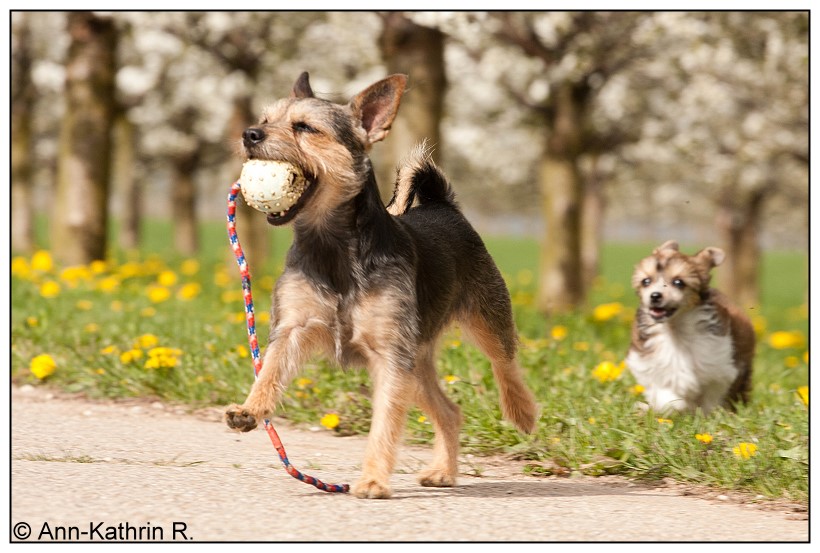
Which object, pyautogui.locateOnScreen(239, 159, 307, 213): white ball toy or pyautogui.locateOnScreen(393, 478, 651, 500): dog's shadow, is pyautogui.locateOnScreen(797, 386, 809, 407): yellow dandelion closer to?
pyautogui.locateOnScreen(393, 478, 651, 500): dog's shadow

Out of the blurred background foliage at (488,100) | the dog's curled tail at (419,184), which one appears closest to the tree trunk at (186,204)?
the blurred background foliage at (488,100)

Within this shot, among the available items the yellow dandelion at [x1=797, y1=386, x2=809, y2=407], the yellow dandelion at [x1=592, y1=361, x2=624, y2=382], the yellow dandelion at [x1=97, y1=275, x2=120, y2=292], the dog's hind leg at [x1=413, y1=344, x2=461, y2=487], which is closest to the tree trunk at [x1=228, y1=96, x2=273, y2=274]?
the yellow dandelion at [x1=97, y1=275, x2=120, y2=292]

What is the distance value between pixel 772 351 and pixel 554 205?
3.86 m

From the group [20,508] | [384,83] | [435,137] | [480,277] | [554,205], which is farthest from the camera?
[554,205]

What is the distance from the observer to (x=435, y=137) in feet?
38.9

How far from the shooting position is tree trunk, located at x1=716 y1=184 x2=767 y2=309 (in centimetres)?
1988

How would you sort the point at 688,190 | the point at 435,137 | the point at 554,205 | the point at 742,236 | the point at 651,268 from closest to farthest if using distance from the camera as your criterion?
the point at 651,268, the point at 435,137, the point at 554,205, the point at 742,236, the point at 688,190

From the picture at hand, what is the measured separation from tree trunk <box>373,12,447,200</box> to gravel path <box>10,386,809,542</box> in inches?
248

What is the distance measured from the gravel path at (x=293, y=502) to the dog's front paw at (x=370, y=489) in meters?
0.05

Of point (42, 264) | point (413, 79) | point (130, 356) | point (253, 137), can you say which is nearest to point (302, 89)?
point (253, 137)

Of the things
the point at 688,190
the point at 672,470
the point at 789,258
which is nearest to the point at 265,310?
the point at 672,470

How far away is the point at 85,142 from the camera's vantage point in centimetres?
1348

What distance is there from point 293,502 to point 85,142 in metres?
10.1

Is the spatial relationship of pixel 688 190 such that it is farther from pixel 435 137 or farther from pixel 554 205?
pixel 435 137
